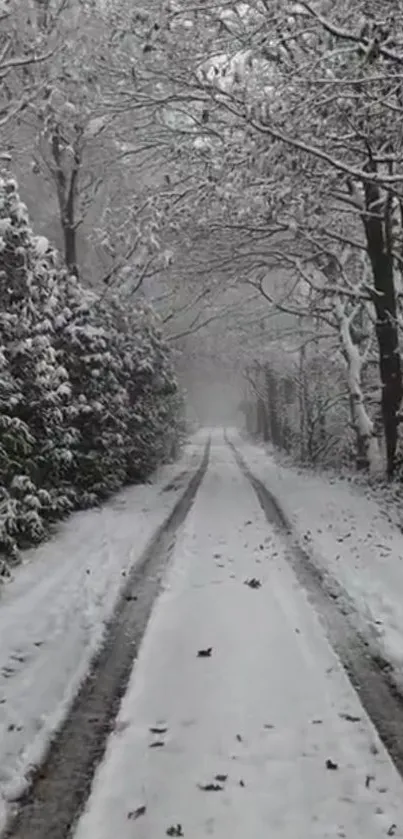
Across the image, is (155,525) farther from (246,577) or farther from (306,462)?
(306,462)

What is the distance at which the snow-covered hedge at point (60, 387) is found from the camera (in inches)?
437

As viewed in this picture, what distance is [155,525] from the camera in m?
13.6

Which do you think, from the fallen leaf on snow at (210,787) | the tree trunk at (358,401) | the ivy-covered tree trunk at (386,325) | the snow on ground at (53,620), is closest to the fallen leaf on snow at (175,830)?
the fallen leaf on snow at (210,787)

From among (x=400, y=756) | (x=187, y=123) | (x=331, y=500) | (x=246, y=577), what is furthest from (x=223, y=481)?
(x=400, y=756)

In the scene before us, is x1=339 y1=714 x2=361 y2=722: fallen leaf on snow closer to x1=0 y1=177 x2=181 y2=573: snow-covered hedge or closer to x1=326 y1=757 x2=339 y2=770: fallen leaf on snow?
x1=326 y1=757 x2=339 y2=770: fallen leaf on snow

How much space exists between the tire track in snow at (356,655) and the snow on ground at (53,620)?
7.06 feet

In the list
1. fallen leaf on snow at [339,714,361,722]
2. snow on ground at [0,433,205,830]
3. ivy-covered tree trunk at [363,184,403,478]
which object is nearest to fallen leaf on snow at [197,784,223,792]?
snow on ground at [0,433,205,830]

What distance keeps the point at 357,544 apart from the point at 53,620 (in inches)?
205

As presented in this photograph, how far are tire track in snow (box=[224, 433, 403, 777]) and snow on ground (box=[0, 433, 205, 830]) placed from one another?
2.15 meters

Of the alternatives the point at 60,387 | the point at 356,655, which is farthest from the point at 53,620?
the point at 60,387

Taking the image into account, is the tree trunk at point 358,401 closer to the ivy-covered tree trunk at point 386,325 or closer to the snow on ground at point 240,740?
the ivy-covered tree trunk at point 386,325

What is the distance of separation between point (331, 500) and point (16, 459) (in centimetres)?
726

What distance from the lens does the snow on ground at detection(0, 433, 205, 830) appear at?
5082 mm

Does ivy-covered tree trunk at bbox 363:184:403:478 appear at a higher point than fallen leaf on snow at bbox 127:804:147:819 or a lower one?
higher
